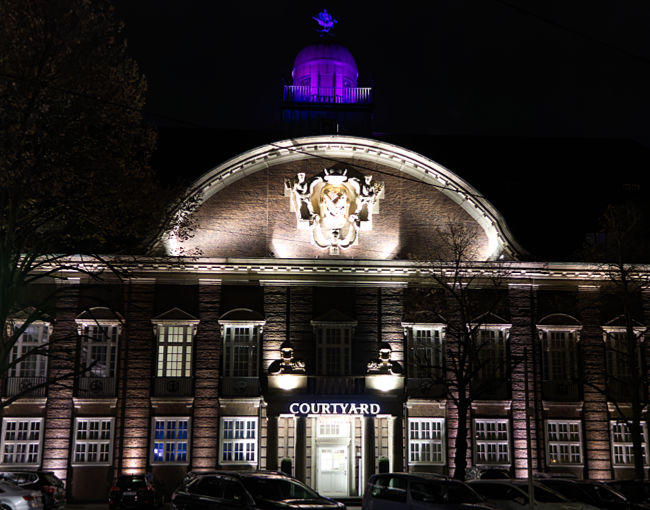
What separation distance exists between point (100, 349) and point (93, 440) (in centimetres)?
402

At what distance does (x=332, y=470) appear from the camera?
116ft

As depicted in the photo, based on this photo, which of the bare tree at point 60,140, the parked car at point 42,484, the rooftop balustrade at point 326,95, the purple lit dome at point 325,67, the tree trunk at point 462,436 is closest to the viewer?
the bare tree at point 60,140

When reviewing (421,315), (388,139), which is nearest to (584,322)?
(421,315)

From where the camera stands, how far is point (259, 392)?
3553cm

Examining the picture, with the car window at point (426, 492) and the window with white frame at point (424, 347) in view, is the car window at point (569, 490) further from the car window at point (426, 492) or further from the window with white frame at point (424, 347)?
the window with white frame at point (424, 347)

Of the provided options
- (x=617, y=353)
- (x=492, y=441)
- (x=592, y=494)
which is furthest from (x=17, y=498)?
(x=617, y=353)

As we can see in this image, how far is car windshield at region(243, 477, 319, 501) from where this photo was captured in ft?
64.7

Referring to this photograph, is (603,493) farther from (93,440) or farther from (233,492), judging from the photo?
(93,440)

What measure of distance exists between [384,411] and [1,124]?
2131 centimetres

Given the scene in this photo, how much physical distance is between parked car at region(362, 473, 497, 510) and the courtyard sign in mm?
12581

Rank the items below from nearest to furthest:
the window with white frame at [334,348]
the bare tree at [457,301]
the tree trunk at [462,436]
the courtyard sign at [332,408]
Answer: the tree trunk at [462,436] < the courtyard sign at [332,408] < the bare tree at [457,301] < the window with white frame at [334,348]

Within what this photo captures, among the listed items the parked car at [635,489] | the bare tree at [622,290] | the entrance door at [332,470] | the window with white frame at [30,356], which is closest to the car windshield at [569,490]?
the parked car at [635,489]

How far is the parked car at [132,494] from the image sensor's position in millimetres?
29375

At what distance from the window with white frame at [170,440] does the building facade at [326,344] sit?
0.09m
